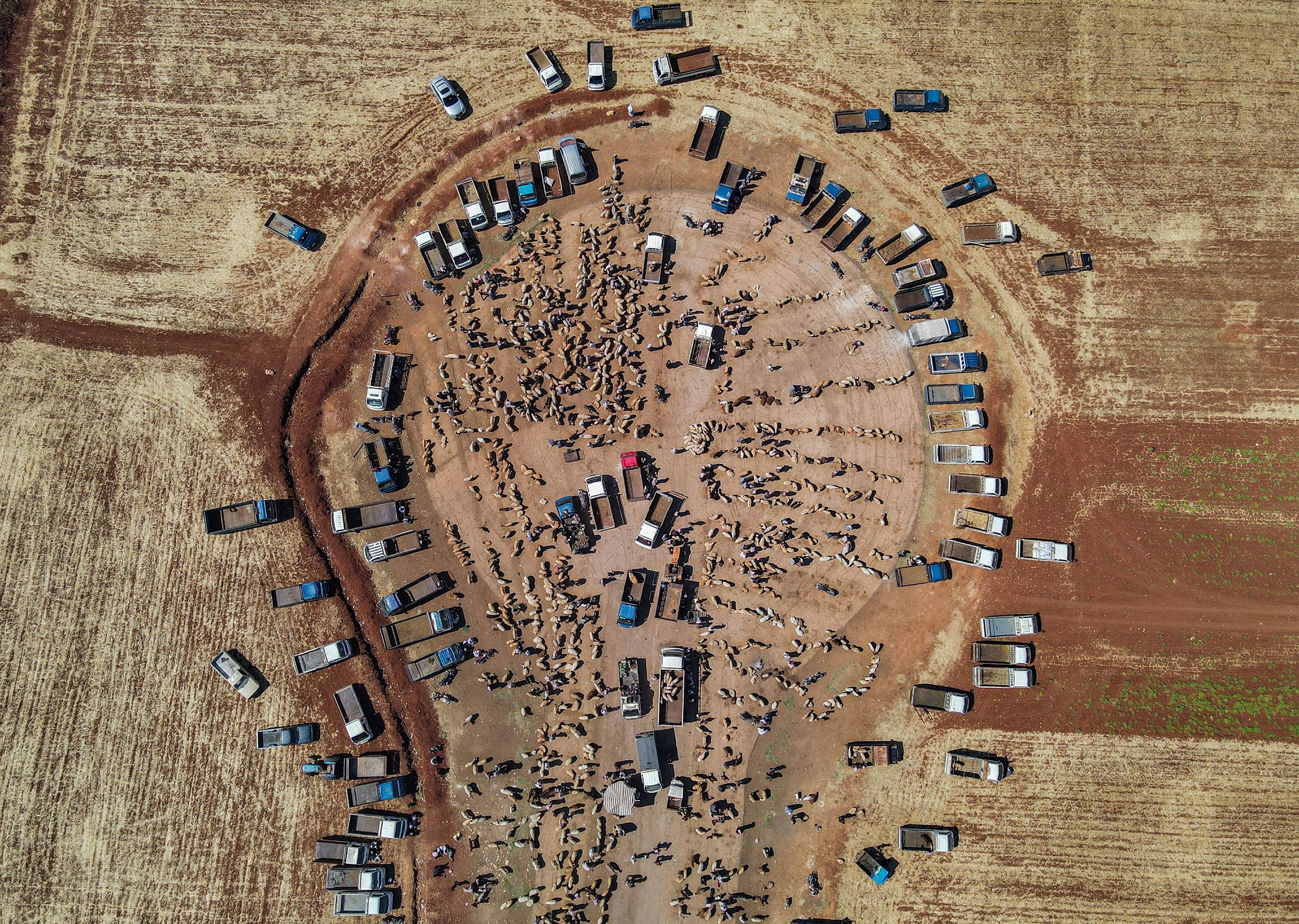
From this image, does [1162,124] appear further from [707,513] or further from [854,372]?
[707,513]

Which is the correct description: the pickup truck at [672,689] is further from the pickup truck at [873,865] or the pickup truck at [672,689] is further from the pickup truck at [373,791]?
the pickup truck at [373,791]

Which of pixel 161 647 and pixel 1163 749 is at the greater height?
pixel 161 647

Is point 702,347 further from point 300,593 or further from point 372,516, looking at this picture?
point 300,593

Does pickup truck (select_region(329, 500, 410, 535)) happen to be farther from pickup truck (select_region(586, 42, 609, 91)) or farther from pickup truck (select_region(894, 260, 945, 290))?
pickup truck (select_region(894, 260, 945, 290))

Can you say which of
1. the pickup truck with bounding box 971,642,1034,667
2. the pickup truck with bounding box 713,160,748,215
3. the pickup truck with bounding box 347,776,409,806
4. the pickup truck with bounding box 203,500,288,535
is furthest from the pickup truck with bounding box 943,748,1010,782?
the pickup truck with bounding box 203,500,288,535

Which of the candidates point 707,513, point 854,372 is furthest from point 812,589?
point 854,372

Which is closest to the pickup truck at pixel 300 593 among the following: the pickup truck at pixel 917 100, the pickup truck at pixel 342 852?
the pickup truck at pixel 342 852

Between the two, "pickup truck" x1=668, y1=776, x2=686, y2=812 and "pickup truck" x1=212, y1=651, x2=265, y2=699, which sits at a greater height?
"pickup truck" x1=212, y1=651, x2=265, y2=699
